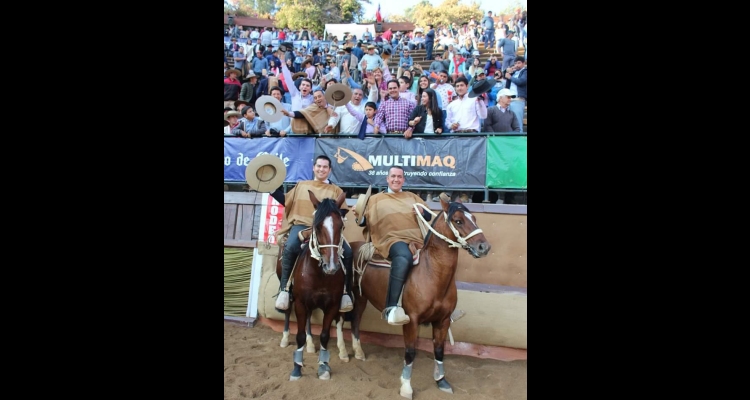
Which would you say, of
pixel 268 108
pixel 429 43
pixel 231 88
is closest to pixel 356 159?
pixel 268 108

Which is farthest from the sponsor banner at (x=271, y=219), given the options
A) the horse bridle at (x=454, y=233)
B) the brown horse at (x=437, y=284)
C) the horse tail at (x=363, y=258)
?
the brown horse at (x=437, y=284)

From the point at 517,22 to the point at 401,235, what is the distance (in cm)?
1160

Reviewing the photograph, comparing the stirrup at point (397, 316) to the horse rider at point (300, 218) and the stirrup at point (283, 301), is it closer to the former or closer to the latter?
the horse rider at point (300, 218)

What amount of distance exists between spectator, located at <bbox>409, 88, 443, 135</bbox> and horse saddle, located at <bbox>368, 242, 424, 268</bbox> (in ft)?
11.3

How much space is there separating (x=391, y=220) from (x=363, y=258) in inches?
28.6

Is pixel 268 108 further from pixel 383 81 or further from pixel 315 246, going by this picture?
pixel 383 81

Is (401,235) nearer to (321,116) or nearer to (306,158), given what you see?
(306,158)

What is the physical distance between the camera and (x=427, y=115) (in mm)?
8656

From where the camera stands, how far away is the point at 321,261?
5.04 meters

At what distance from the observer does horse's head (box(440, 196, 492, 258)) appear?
4.75 meters

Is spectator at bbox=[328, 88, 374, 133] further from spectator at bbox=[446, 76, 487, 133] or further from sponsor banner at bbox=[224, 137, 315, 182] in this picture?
spectator at bbox=[446, 76, 487, 133]

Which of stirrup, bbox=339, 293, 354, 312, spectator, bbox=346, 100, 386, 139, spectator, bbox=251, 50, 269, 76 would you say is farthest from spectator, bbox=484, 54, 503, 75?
stirrup, bbox=339, 293, 354, 312

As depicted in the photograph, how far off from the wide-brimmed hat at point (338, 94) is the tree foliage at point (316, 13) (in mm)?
13812
